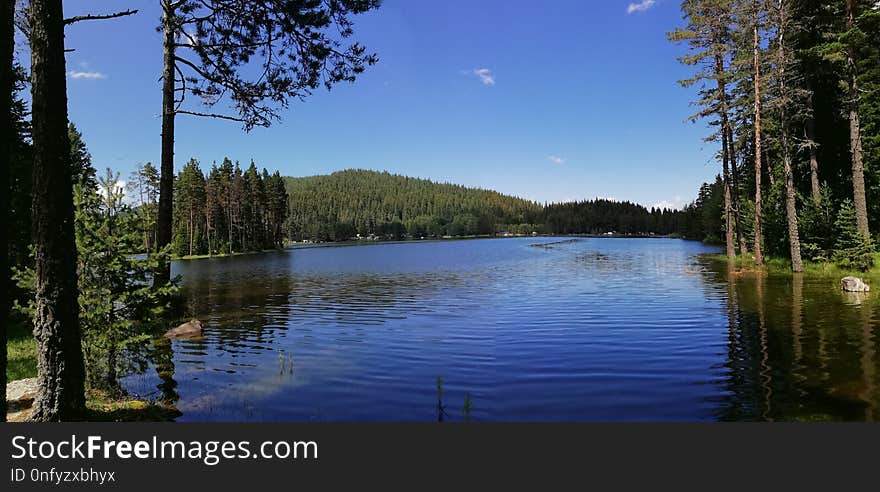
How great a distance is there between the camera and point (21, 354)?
12.6m

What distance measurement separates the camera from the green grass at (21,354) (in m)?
10.6

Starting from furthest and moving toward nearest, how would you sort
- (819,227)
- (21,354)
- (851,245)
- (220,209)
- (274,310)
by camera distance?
(220,209) < (819,227) < (851,245) < (274,310) < (21,354)

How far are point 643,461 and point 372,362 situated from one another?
6.80 m

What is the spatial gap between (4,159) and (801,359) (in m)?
13.3

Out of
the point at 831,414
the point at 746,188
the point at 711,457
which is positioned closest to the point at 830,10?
the point at 746,188

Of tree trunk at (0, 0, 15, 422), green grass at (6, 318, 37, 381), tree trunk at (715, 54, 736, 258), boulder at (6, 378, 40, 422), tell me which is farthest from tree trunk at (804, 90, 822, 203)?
green grass at (6, 318, 37, 381)

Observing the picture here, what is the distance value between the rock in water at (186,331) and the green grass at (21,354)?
10.7 ft

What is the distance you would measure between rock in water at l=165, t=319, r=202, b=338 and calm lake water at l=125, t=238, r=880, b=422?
381 millimetres

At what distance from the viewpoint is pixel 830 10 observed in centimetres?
2555

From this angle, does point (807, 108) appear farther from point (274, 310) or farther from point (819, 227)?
point (274, 310)

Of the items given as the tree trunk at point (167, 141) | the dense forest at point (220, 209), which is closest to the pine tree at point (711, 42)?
the tree trunk at point (167, 141)

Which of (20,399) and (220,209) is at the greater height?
(220,209)

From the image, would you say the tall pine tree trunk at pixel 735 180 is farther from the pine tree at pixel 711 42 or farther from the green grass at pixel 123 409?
the green grass at pixel 123 409

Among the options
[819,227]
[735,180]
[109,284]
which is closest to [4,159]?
[109,284]
